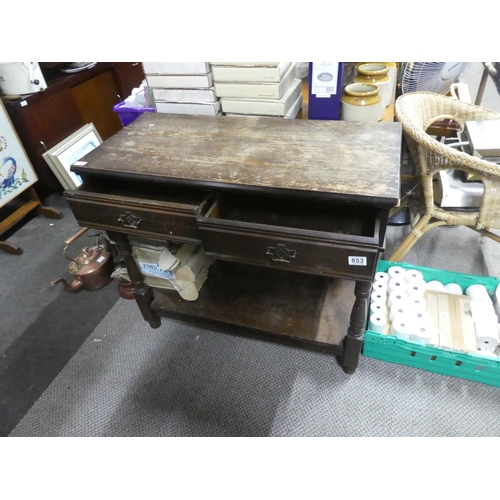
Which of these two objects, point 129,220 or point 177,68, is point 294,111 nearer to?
point 177,68

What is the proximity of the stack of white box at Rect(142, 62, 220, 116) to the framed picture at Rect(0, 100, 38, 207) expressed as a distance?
893 mm

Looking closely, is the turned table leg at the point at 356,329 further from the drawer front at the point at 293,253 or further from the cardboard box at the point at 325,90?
the cardboard box at the point at 325,90

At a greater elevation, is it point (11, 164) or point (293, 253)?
point (293, 253)

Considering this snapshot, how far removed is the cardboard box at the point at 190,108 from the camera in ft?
4.44

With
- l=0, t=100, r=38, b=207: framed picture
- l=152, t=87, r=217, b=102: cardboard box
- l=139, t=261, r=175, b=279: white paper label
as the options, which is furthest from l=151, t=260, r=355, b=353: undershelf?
l=0, t=100, r=38, b=207: framed picture

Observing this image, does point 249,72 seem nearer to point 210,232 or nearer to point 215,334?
point 210,232

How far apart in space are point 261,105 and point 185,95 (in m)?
0.29

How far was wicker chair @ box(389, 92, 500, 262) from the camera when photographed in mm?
1147

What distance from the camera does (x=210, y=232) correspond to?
937 mm

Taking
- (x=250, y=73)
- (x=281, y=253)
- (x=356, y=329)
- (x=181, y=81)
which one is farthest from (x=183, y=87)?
(x=356, y=329)

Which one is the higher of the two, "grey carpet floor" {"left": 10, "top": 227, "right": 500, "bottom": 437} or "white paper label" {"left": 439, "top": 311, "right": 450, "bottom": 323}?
"white paper label" {"left": 439, "top": 311, "right": 450, "bottom": 323}

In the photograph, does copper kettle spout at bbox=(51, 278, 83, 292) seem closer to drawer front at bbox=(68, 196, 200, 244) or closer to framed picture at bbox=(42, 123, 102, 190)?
framed picture at bbox=(42, 123, 102, 190)

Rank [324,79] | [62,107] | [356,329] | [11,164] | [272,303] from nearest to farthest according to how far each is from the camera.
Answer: [356,329] → [324,79] → [272,303] → [11,164] → [62,107]

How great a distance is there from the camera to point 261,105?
131 centimetres
